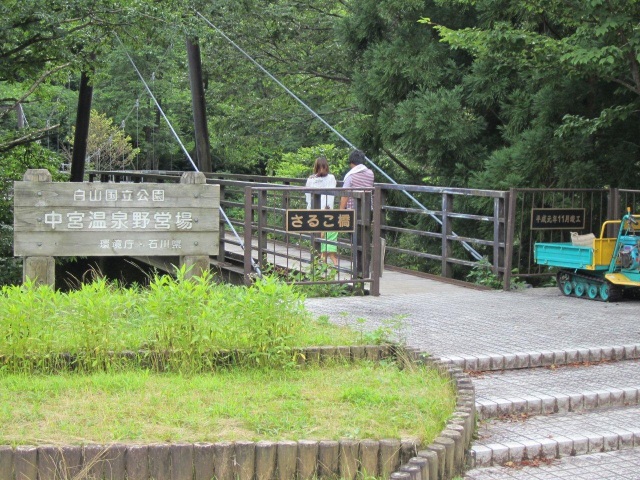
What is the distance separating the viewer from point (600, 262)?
1019 centimetres

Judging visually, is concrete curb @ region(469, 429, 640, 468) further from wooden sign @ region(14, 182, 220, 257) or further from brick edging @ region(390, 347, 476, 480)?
wooden sign @ region(14, 182, 220, 257)

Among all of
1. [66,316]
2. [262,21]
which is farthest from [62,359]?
[262,21]

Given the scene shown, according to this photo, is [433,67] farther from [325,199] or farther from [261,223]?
[261,223]

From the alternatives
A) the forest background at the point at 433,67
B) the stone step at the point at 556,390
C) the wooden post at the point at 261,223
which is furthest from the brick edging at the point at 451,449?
the wooden post at the point at 261,223

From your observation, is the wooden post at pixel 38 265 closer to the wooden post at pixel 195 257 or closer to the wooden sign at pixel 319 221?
the wooden post at pixel 195 257

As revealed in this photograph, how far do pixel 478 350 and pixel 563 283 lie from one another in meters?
3.96

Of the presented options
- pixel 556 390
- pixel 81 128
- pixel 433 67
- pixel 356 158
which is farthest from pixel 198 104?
pixel 556 390

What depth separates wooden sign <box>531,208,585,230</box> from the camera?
11336 millimetres

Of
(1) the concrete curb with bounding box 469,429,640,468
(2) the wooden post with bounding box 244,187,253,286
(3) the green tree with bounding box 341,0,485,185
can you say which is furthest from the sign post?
(3) the green tree with bounding box 341,0,485,185

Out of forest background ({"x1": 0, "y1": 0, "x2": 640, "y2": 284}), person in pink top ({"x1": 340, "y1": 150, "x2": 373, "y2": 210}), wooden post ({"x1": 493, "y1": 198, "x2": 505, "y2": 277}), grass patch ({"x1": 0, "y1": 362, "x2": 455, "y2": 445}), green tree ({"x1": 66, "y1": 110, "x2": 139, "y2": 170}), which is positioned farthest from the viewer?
green tree ({"x1": 66, "y1": 110, "x2": 139, "y2": 170})

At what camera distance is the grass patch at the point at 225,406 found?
16.4ft

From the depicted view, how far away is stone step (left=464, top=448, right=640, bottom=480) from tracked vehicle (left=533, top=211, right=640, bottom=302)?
463 centimetres

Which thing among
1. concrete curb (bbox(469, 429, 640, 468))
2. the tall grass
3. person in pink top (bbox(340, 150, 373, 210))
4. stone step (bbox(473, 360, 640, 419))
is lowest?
concrete curb (bbox(469, 429, 640, 468))

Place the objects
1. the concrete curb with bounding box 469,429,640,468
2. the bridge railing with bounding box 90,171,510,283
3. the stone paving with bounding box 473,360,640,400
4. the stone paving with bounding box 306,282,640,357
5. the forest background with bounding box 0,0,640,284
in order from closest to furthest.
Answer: the concrete curb with bounding box 469,429,640,468, the stone paving with bounding box 473,360,640,400, the stone paving with bounding box 306,282,640,357, the forest background with bounding box 0,0,640,284, the bridge railing with bounding box 90,171,510,283
